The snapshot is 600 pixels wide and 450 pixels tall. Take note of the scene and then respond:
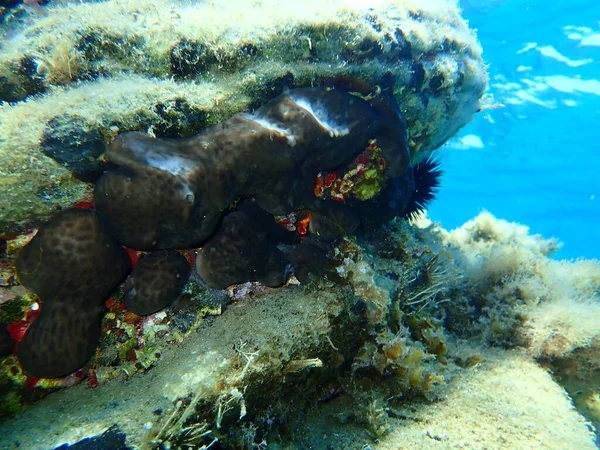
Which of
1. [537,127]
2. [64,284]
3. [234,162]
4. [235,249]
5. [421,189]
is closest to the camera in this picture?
[64,284]

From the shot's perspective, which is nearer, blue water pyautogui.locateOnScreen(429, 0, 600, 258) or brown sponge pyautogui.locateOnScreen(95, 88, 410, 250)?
brown sponge pyautogui.locateOnScreen(95, 88, 410, 250)

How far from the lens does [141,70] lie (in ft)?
10.6

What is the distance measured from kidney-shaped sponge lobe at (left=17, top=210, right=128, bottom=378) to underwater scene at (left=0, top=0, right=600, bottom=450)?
2 cm

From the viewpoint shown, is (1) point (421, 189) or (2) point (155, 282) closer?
(2) point (155, 282)

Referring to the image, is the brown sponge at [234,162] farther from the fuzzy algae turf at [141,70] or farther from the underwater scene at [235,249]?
the fuzzy algae turf at [141,70]

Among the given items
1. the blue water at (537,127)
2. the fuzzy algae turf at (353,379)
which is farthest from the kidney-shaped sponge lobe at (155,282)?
the blue water at (537,127)

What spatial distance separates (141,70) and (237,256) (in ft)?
6.56

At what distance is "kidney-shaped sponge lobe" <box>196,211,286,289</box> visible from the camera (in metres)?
3.38

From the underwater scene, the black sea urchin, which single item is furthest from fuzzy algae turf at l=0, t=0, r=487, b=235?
the black sea urchin

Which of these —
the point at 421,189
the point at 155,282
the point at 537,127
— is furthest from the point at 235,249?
the point at 537,127

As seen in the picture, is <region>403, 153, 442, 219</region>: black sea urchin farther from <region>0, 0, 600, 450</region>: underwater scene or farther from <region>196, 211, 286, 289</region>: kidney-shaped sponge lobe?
<region>196, 211, 286, 289</region>: kidney-shaped sponge lobe

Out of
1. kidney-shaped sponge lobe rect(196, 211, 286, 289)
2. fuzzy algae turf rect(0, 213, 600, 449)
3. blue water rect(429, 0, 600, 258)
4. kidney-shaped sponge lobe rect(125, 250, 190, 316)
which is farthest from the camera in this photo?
blue water rect(429, 0, 600, 258)

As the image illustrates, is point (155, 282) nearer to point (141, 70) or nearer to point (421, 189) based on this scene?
point (141, 70)

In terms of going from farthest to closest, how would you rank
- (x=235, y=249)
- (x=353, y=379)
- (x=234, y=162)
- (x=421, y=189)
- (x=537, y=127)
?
1. (x=537, y=127)
2. (x=421, y=189)
3. (x=353, y=379)
4. (x=235, y=249)
5. (x=234, y=162)
